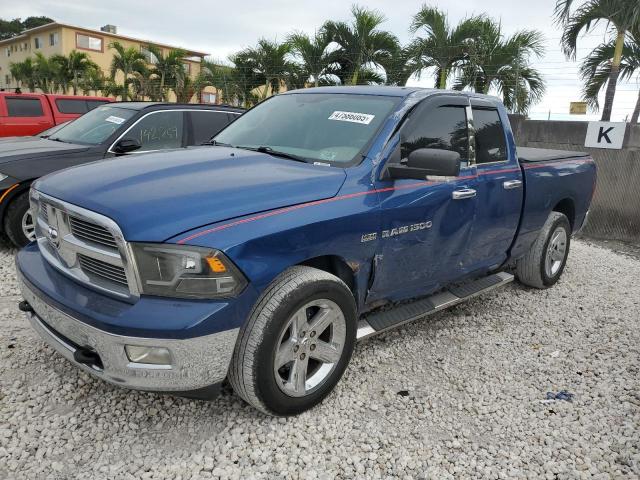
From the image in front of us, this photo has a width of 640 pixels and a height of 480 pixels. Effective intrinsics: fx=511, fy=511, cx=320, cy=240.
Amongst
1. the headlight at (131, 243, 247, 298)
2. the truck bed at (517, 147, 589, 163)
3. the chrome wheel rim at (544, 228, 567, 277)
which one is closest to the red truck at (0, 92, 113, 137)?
the truck bed at (517, 147, 589, 163)

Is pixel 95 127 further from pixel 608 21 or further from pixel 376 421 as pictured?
pixel 608 21

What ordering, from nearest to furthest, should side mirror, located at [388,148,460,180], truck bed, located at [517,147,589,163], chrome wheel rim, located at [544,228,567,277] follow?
side mirror, located at [388,148,460,180] → truck bed, located at [517,147,589,163] → chrome wheel rim, located at [544,228,567,277]

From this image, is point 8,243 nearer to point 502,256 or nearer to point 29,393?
point 29,393

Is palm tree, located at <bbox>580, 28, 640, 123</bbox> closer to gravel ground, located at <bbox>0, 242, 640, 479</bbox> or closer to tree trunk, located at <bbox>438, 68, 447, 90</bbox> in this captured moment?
tree trunk, located at <bbox>438, 68, 447, 90</bbox>

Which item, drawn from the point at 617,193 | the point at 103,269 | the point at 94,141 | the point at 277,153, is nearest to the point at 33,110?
the point at 94,141

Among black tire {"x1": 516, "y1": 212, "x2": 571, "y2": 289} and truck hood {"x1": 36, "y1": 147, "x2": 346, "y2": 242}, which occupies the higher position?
truck hood {"x1": 36, "y1": 147, "x2": 346, "y2": 242}

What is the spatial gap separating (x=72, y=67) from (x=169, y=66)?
46.1 ft

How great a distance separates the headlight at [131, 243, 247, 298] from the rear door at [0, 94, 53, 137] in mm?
10317

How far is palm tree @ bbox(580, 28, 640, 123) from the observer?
11.8 meters

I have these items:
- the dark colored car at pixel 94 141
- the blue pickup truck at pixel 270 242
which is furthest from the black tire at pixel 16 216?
the blue pickup truck at pixel 270 242

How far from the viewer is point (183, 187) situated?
2629 mm

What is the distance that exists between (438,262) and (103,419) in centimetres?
234

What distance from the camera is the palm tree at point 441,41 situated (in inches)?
497

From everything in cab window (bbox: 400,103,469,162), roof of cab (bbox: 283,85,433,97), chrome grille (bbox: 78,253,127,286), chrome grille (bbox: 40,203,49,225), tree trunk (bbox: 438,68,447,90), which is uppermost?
tree trunk (bbox: 438,68,447,90)
